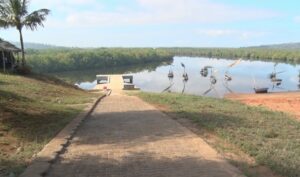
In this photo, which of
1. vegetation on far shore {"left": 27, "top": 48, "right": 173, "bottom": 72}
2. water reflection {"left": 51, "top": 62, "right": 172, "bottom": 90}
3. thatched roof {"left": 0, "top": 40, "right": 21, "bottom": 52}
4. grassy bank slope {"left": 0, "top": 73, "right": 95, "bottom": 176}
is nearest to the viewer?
grassy bank slope {"left": 0, "top": 73, "right": 95, "bottom": 176}

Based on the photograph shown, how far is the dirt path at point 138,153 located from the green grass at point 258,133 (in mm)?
718

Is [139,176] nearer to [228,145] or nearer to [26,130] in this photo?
[228,145]

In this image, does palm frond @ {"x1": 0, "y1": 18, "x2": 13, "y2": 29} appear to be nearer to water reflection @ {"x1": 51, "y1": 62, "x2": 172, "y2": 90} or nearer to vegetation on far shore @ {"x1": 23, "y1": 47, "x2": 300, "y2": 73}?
water reflection @ {"x1": 51, "y1": 62, "x2": 172, "y2": 90}

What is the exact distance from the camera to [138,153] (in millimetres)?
8461

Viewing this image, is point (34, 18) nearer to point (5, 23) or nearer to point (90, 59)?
point (5, 23)

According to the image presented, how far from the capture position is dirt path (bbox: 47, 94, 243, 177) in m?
7.19

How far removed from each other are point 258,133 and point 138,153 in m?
3.44

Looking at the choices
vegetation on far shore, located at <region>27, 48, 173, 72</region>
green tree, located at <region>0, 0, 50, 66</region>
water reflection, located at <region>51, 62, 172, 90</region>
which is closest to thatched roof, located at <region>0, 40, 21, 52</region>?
green tree, located at <region>0, 0, 50, 66</region>

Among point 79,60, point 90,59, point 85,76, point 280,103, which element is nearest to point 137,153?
point 280,103

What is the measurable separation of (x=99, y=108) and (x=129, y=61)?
298 ft

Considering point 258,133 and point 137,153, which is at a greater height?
point 137,153

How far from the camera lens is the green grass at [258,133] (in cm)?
802

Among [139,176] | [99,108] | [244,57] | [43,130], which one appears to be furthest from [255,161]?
[244,57]

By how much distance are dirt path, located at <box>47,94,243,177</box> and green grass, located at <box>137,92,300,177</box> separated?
0.72 meters
